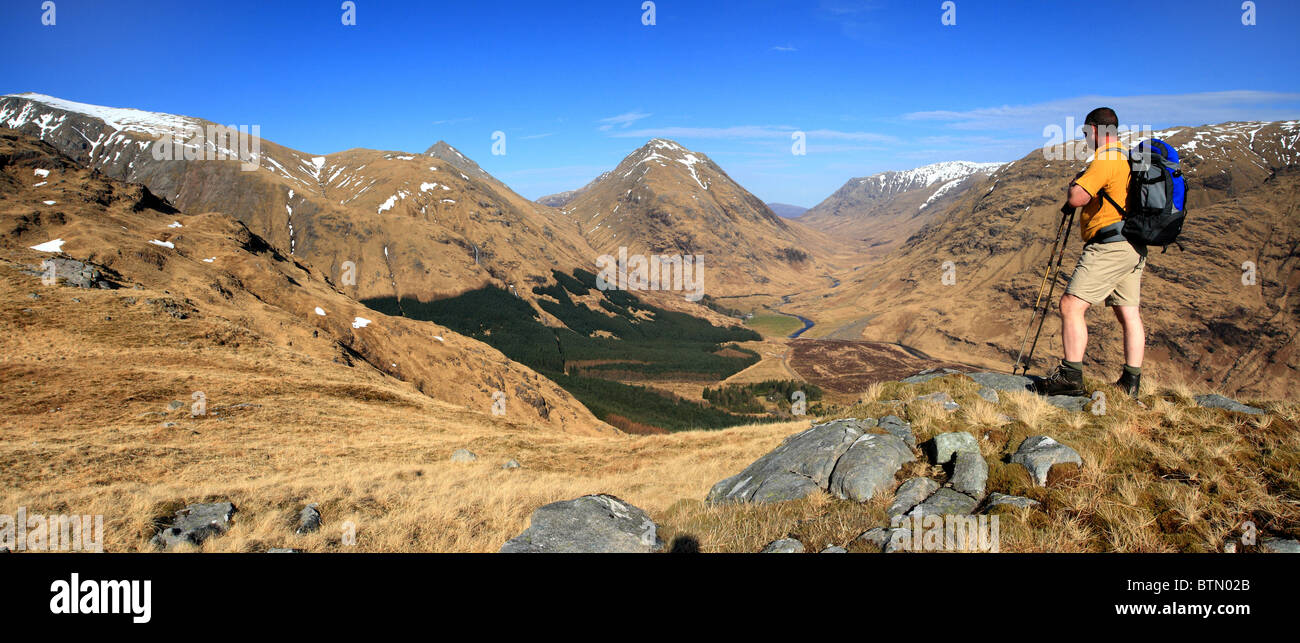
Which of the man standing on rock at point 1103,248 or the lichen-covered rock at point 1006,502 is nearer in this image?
the lichen-covered rock at point 1006,502

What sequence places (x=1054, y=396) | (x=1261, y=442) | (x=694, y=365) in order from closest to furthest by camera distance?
(x=1261, y=442), (x=1054, y=396), (x=694, y=365)

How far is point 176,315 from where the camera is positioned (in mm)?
32625

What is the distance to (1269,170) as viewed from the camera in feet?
652

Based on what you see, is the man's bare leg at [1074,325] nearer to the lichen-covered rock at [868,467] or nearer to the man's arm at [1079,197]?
the man's arm at [1079,197]

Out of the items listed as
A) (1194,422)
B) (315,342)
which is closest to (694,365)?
(315,342)

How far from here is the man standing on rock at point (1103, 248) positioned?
8781 mm

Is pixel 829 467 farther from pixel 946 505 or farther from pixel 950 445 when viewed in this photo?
pixel 946 505

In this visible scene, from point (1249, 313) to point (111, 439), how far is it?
234 metres

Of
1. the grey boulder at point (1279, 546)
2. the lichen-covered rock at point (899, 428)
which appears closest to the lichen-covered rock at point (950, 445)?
the lichen-covered rock at point (899, 428)

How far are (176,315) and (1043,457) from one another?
42723mm

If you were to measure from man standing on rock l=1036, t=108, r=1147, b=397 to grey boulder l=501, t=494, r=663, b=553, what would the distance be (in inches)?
306

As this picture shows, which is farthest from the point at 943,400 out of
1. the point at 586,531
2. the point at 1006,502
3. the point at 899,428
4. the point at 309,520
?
the point at 309,520

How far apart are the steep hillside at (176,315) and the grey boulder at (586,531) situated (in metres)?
24.3
